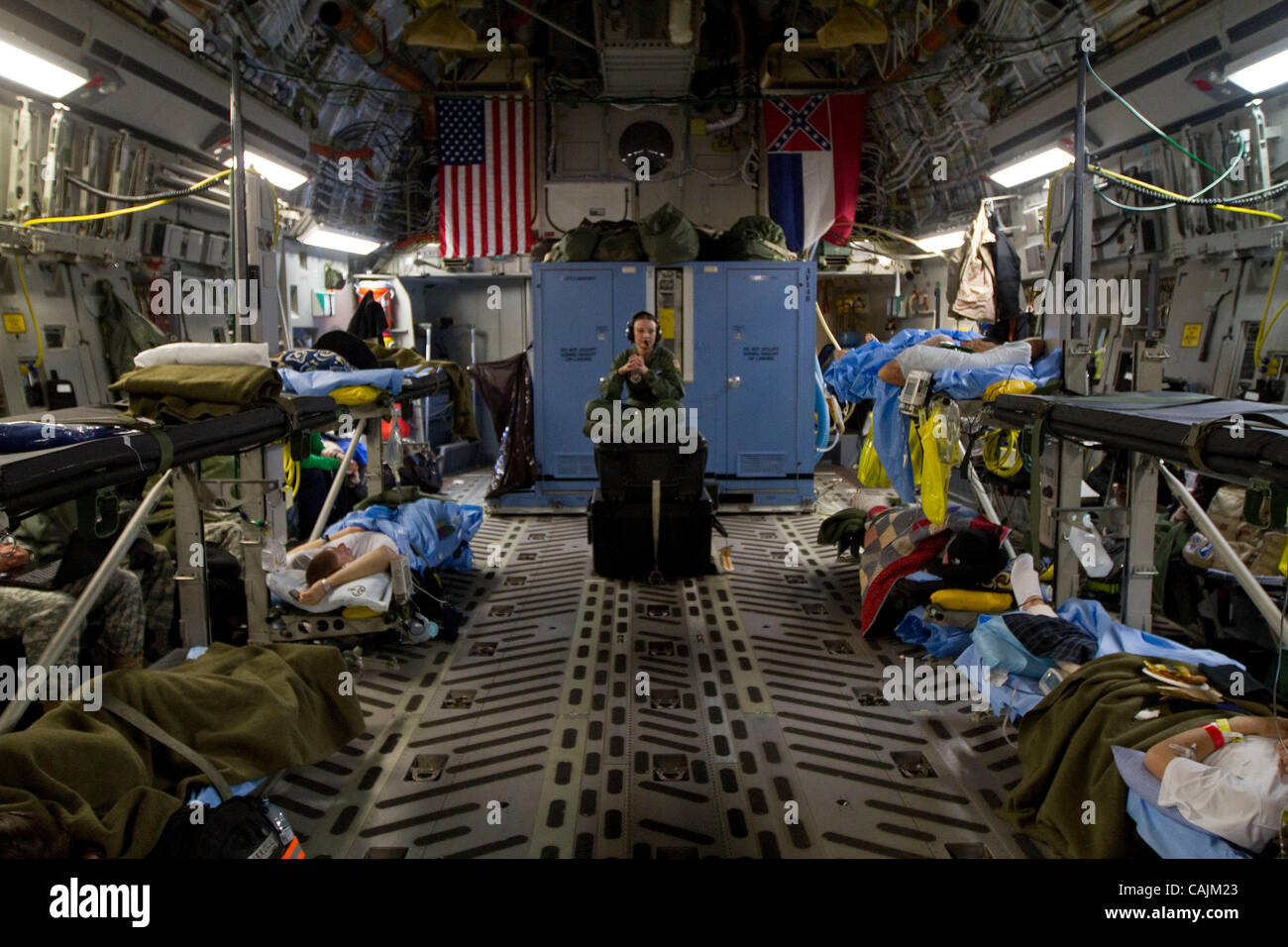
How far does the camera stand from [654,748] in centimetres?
373

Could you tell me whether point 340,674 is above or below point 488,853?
above

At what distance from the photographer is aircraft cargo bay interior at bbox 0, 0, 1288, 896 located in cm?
282

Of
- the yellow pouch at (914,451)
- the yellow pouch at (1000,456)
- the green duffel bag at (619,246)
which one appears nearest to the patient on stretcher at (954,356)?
the yellow pouch at (914,451)

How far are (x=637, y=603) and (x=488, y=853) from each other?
9.78ft

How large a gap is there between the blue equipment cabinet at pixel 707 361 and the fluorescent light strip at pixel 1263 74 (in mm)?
3957

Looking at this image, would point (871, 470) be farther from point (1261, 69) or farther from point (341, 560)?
point (341, 560)

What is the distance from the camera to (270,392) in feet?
12.3

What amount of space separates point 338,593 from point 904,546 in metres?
3.24

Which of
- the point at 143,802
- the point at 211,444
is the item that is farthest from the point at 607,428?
the point at 143,802

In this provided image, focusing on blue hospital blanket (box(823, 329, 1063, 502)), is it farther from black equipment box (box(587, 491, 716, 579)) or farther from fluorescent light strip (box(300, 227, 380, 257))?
fluorescent light strip (box(300, 227, 380, 257))

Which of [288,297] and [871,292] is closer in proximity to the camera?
[288,297]

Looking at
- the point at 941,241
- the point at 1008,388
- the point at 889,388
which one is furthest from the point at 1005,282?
the point at 1008,388
